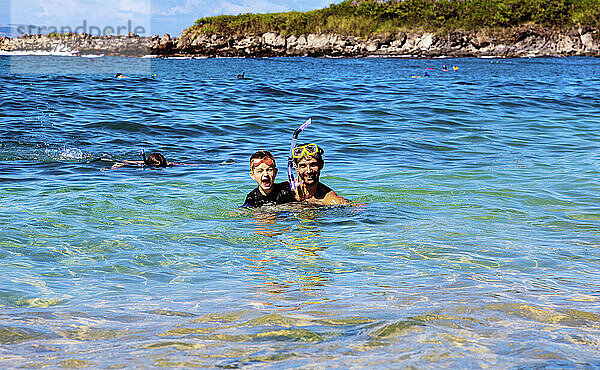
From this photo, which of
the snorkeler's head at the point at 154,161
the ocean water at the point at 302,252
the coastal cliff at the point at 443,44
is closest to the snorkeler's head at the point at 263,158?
the ocean water at the point at 302,252

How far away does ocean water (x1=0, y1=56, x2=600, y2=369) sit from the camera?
3318 millimetres

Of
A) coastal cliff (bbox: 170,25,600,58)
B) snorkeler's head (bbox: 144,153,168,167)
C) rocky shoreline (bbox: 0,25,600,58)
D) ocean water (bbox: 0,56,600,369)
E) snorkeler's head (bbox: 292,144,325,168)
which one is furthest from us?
rocky shoreline (bbox: 0,25,600,58)

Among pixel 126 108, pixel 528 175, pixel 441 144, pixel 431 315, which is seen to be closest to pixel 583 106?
pixel 441 144

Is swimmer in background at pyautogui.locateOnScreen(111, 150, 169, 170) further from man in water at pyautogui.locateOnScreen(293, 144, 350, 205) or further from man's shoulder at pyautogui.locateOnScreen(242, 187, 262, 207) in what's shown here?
man in water at pyautogui.locateOnScreen(293, 144, 350, 205)

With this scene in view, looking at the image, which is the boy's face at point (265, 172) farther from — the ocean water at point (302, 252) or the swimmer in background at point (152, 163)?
the swimmer in background at point (152, 163)

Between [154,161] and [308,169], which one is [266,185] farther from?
[154,161]

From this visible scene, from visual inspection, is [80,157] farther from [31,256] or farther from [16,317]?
[16,317]

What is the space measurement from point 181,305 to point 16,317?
1070 mm

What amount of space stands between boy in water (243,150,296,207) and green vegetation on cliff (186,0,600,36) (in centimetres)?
8641

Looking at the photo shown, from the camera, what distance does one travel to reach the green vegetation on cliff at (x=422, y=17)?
8925 cm

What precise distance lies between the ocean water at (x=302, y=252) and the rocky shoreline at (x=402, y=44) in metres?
70.9

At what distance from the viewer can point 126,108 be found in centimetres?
1819

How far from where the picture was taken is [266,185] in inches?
298

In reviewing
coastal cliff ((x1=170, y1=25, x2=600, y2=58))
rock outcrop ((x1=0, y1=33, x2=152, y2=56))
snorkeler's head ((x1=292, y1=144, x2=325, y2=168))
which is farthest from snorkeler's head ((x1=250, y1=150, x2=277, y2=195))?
rock outcrop ((x1=0, y1=33, x2=152, y2=56))
